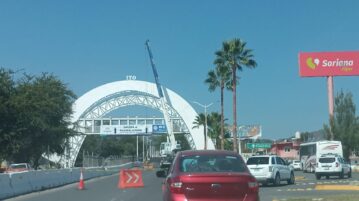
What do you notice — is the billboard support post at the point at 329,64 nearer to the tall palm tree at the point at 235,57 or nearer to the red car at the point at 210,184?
the tall palm tree at the point at 235,57

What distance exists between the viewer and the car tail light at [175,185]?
39.7 ft

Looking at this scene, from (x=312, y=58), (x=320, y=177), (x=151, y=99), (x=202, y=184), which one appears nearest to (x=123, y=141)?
(x=151, y=99)

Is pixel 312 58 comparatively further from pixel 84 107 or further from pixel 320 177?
pixel 84 107

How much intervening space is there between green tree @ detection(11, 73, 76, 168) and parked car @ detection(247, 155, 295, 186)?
62.1 feet

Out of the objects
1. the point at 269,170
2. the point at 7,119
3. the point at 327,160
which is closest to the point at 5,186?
the point at 269,170

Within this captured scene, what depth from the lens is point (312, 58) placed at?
79562 millimetres

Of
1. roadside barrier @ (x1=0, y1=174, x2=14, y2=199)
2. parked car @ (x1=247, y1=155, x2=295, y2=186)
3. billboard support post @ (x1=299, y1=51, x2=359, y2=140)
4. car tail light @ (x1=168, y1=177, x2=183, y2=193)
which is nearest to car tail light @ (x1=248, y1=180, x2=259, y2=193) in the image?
car tail light @ (x1=168, y1=177, x2=183, y2=193)

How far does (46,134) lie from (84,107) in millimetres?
62924

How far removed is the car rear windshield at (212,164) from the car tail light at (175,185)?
37cm

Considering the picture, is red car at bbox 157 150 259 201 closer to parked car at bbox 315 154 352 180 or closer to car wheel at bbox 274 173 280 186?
car wheel at bbox 274 173 280 186

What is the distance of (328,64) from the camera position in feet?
260

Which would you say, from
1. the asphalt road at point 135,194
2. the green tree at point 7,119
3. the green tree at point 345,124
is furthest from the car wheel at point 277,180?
the green tree at point 345,124

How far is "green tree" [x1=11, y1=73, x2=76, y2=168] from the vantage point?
154ft

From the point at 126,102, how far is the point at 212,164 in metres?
107
